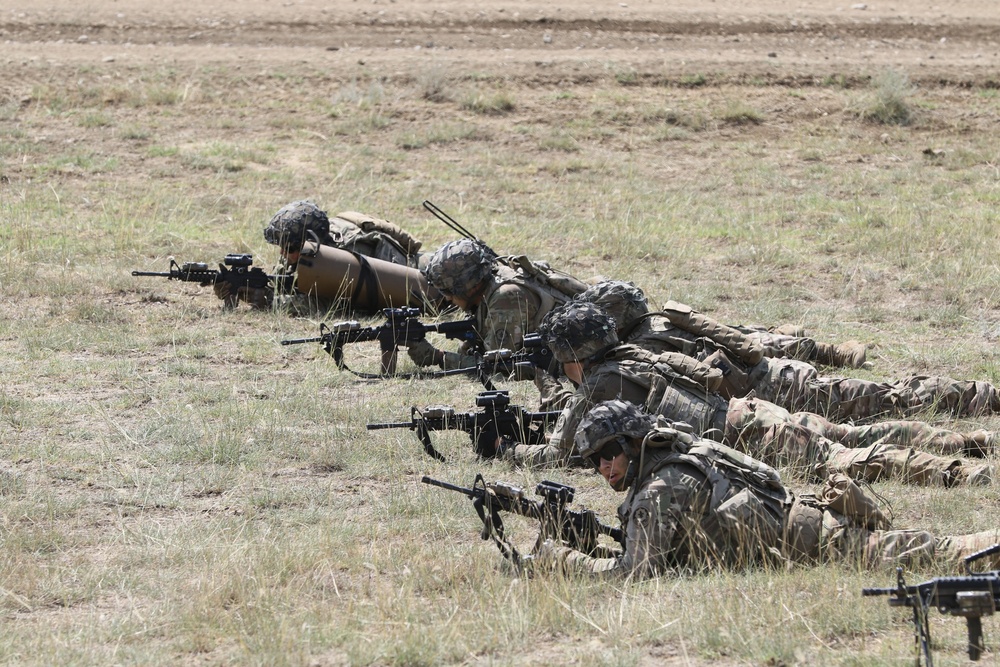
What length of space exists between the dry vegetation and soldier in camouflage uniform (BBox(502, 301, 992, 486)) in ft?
0.78

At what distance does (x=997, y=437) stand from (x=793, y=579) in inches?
98.5

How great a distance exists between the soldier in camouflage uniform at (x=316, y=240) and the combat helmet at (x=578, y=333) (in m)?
3.68

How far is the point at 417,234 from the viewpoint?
12062 mm

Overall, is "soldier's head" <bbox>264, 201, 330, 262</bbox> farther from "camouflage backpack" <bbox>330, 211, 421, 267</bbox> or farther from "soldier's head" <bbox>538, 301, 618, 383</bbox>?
"soldier's head" <bbox>538, 301, 618, 383</bbox>

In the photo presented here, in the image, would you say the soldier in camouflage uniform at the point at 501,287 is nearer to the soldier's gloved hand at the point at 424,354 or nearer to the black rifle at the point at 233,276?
the soldier's gloved hand at the point at 424,354

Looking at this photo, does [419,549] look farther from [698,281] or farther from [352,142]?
[352,142]

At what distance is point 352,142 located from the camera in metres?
15.1

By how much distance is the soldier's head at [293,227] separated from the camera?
32.0 feet

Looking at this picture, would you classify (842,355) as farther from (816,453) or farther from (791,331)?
(816,453)

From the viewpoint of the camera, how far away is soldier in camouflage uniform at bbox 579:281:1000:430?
723 cm

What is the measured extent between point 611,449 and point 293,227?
5.07 meters

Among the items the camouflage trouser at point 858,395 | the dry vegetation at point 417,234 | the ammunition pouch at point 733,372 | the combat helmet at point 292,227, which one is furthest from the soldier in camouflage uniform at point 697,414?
the combat helmet at point 292,227

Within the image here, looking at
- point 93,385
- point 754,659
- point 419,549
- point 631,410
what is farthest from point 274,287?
point 754,659

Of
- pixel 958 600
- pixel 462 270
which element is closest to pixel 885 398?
pixel 462 270
